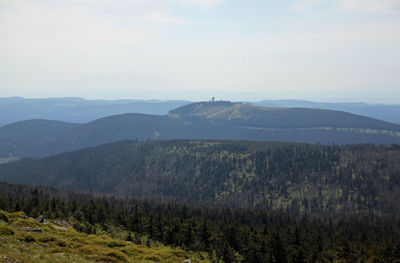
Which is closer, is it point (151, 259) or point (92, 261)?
point (92, 261)

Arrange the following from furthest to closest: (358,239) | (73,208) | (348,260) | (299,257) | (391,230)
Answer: (391,230), (358,239), (73,208), (348,260), (299,257)

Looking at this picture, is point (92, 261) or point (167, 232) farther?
point (167, 232)

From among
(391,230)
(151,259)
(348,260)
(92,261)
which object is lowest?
(391,230)

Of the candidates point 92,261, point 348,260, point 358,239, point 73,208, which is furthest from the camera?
point 358,239

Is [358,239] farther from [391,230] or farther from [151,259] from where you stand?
[151,259]

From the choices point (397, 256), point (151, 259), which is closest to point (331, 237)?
point (397, 256)

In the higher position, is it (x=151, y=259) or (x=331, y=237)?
(x=151, y=259)

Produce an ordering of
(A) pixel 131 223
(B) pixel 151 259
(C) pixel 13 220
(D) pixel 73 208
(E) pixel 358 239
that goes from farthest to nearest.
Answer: (E) pixel 358 239, (D) pixel 73 208, (A) pixel 131 223, (C) pixel 13 220, (B) pixel 151 259

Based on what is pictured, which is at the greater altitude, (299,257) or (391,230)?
(299,257)

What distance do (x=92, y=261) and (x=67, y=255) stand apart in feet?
13.1

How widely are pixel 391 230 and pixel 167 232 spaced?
129705mm

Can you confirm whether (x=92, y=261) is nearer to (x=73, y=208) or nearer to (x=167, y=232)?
(x=167, y=232)

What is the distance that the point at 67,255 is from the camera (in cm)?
4488

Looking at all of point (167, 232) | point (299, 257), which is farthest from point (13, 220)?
point (299, 257)
